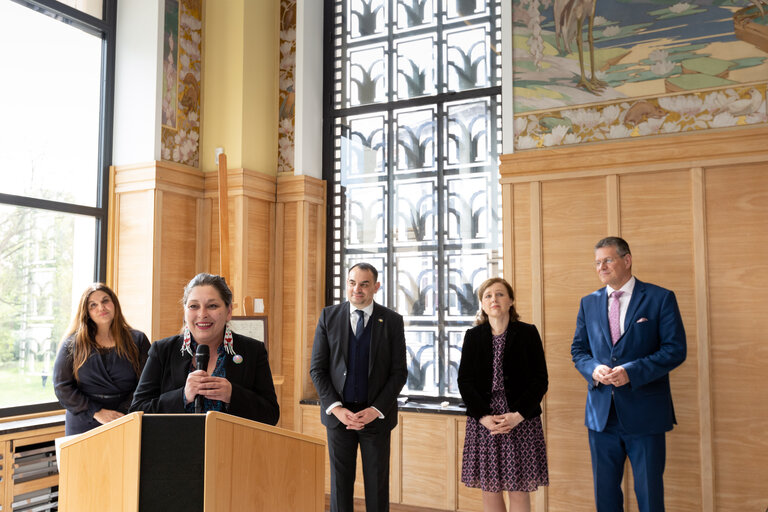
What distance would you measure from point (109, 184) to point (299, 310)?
5.63 feet

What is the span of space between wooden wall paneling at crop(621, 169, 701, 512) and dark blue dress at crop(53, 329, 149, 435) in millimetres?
3033

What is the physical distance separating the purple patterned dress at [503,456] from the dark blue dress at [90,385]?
6.30 feet

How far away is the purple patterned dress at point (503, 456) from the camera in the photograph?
3.57 meters

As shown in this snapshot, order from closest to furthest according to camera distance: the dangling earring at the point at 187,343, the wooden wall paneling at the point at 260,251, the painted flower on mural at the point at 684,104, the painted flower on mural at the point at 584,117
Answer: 1. the dangling earring at the point at 187,343
2. the painted flower on mural at the point at 684,104
3. the painted flower on mural at the point at 584,117
4. the wooden wall paneling at the point at 260,251

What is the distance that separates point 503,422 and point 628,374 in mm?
688

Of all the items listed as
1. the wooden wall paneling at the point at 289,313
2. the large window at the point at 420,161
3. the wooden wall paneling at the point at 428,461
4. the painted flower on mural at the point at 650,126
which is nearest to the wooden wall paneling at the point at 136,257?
the wooden wall paneling at the point at 289,313

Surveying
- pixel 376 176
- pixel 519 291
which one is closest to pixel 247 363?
pixel 519 291

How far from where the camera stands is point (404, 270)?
17.0 ft

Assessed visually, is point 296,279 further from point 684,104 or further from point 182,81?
point 684,104

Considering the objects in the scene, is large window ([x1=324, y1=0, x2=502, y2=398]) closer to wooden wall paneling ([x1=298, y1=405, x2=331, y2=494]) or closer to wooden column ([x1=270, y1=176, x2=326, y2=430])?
wooden column ([x1=270, y1=176, x2=326, y2=430])

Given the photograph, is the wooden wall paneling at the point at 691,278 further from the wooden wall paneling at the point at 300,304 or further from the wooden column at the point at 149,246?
the wooden column at the point at 149,246

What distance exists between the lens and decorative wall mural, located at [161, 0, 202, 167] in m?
5.05

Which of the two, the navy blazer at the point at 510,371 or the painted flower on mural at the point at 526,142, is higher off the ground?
the painted flower on mural at the point at 526,142

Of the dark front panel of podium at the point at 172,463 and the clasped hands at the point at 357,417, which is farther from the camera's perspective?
the clasped hands at the point at 357,417
